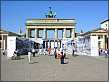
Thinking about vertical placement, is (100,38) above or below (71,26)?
below

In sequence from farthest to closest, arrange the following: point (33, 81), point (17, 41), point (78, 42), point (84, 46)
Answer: point (78, 42), point (84, 46), point (17, 41), point (33, 81)

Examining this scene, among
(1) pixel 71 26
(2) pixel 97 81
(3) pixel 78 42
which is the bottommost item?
(2) pixel 97 81

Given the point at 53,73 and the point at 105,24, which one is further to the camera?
the point at 105,24

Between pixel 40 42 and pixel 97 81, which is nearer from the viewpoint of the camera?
pixel 97 81

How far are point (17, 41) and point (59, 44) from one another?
34.2 feet

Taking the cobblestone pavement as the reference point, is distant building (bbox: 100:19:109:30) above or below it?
above

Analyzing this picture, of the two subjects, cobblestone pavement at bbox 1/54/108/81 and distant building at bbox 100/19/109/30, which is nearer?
cobblestone pavement at bbox 1/54/108/81

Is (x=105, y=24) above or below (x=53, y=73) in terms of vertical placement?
above

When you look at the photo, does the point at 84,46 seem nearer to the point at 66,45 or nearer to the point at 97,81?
the point at 66,45

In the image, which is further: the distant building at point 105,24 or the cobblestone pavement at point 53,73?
the distant building at point 105,24

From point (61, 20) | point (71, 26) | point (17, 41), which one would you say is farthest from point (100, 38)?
point (17, 41)

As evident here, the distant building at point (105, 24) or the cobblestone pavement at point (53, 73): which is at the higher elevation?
the distant building at point (105, 24)

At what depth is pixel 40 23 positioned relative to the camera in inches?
2484

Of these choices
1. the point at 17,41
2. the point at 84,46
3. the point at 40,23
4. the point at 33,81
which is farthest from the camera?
the point at 40,23
